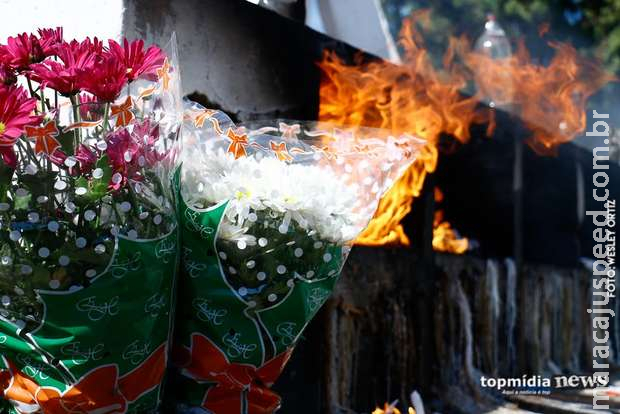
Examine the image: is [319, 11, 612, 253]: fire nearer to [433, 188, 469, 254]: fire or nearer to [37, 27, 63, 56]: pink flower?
[433, 188, 469, 254]: fire

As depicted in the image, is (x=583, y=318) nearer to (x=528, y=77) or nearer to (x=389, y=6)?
(x=528, y=77)

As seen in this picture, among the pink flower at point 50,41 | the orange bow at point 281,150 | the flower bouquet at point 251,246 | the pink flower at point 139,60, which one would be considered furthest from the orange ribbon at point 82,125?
the orange bow at point 281,150

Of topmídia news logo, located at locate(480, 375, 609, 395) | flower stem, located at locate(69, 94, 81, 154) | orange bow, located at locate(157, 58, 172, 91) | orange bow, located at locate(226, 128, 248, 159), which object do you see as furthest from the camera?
topmídia news logo, located at locate(480, 375, 609, 395)

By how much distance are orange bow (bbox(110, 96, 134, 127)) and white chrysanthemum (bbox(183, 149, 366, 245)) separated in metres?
0.33

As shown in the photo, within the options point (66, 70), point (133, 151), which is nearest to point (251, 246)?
point (133, 151)

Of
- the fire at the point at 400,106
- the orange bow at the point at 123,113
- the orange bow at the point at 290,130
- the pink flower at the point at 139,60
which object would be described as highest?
the fire at the point at 400,106

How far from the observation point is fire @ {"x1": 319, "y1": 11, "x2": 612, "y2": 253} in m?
5.11

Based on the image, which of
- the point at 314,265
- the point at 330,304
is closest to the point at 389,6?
the point at 330,304

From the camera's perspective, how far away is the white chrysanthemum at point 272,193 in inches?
87.3

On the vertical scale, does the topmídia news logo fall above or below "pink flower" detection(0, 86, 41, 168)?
below

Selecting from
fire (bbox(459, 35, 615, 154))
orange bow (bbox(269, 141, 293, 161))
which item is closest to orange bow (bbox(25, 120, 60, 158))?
orange bow (bbox(269, 141, 293, 161))

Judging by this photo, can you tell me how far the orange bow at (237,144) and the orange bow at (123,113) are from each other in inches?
14.6

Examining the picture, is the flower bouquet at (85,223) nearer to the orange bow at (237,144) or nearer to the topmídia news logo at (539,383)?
the orange bow at (237,144)

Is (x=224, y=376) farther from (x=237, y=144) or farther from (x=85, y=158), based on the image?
(x=85, y=158)
